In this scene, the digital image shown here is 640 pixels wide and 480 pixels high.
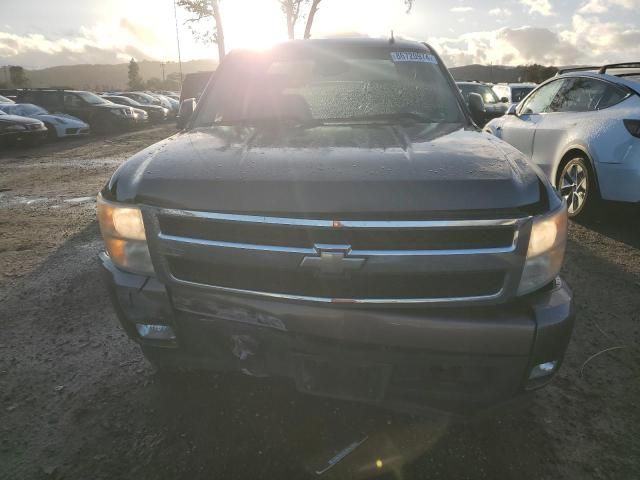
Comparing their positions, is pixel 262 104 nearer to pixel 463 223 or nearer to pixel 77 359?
pixel 463 223

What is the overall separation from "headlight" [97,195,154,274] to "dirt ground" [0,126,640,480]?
73 centimetres

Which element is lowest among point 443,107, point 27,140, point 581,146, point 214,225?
point 27,140

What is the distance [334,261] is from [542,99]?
5762 millimetres

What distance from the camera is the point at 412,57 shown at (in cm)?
317

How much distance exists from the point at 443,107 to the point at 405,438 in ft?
6.21

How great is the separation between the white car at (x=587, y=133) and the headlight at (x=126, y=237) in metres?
4.57

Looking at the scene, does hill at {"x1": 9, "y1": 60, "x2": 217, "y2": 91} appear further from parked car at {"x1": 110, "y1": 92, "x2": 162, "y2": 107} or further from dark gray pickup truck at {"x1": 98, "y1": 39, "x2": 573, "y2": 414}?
dark gray pickup truck at {"x1": 98, "y1": 39, "x2": 573, "y2": 414}

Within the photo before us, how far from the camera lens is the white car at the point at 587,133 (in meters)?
4.62

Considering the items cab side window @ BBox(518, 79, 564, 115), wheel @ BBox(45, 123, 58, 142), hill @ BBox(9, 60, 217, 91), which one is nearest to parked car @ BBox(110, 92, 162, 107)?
wheel @ BBox(45, 123, 58, 142)

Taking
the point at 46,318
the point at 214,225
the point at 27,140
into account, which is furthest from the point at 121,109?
the point at 214,225

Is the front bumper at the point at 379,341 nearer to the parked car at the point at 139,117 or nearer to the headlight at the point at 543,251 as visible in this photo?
the headlight at the point at 543,251

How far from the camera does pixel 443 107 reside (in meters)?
2.88

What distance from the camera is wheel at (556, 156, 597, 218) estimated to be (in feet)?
16.6

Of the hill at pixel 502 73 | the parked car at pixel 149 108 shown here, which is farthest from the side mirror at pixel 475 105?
the hill at pixel 502 73
